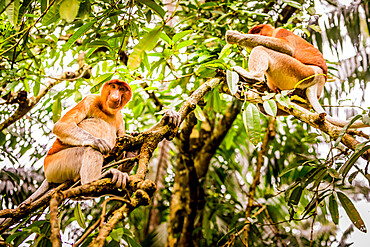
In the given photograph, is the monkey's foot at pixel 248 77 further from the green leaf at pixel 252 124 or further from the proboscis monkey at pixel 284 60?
the green leaf at pixel 252 124

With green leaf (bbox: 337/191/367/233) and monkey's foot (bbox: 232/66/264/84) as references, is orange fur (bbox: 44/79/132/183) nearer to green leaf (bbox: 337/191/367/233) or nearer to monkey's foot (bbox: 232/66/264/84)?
monkey's foot (bbox: 232/66/264/84)

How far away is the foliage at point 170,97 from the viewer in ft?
5.29

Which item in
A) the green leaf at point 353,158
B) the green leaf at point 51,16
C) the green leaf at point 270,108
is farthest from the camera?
the green leaf at point 51,16

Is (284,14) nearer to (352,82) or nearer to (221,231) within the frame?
(352,82)

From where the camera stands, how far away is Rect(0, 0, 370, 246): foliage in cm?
161

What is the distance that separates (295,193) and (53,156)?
59.2 inches

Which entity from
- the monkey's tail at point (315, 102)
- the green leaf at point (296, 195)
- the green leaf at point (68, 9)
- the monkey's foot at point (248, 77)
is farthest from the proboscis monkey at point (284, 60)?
the green leaf at point (68, 9)

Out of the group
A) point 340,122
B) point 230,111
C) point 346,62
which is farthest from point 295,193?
point 346,62

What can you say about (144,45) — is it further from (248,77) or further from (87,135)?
(248,77)

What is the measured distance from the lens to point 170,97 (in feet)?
10.7

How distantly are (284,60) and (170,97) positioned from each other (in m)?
1.22

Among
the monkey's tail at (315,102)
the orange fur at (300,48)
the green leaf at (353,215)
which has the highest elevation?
the orange fur at (300,48)

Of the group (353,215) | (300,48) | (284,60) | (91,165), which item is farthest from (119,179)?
(300,48)

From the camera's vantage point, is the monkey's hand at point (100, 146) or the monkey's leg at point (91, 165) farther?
the monkey's hand at point (100, 146)
